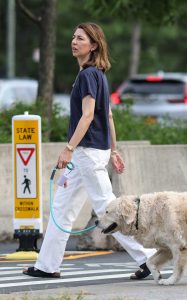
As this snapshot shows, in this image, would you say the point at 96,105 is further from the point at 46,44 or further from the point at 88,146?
the point at 46,44

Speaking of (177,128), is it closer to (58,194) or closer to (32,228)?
(32,228)

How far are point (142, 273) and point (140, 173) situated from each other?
2910 millimetres

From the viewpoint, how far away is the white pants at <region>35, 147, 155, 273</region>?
874 centimetres

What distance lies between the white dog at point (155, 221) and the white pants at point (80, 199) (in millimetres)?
250

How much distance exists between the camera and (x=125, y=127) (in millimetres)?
15523

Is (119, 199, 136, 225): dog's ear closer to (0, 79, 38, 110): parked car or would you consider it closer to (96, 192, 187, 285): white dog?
(96, 192, 187, 285): white dog

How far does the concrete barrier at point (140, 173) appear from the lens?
38.4 feet

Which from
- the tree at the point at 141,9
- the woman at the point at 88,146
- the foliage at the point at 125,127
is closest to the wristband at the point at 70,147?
the woman at the point at 88,146

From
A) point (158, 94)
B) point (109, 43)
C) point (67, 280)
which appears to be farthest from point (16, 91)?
point (109, 43)

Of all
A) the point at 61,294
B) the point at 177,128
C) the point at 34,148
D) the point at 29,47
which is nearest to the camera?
the point at 61,294

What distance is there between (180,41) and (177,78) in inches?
1235

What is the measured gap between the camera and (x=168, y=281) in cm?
862

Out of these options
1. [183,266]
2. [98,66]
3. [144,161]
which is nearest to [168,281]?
[183,266]

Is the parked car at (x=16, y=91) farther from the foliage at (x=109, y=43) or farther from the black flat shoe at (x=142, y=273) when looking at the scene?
the foliage at (x=109, y=43)
